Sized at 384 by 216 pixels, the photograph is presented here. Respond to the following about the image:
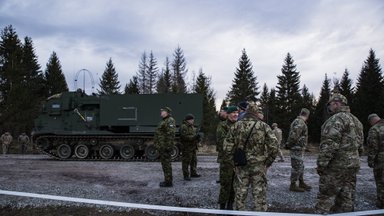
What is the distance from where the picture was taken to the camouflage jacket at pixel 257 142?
5777 millimetres

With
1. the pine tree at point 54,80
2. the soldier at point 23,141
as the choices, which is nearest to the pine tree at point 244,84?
the pine tree at point 54,80

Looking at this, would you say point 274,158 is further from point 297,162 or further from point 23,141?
point 23,141

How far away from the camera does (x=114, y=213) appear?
7266 millimetres

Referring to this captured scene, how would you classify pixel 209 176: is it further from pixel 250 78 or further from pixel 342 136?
pixel 250 78

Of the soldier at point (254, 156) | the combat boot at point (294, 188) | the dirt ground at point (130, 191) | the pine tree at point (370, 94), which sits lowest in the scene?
the dirt ground at point (130, 191)

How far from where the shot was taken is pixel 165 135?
9.37 metres

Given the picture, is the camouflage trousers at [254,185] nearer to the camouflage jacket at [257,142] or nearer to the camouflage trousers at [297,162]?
the camouflage jacket at [257,142]

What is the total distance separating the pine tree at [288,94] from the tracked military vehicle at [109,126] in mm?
28336

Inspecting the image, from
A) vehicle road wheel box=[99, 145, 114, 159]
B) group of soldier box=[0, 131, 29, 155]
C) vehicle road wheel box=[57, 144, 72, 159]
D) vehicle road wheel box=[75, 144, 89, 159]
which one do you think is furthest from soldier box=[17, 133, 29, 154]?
vehicle road wheel box=[99, 145, 114, 159]

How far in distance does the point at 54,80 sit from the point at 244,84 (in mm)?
20730

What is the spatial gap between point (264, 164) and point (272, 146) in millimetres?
281

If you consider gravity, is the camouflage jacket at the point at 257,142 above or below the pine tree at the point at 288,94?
below

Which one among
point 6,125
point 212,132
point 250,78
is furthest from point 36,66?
point 250,78

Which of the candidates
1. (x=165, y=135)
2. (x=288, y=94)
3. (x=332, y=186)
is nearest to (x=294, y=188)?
(x=332, y=186)
